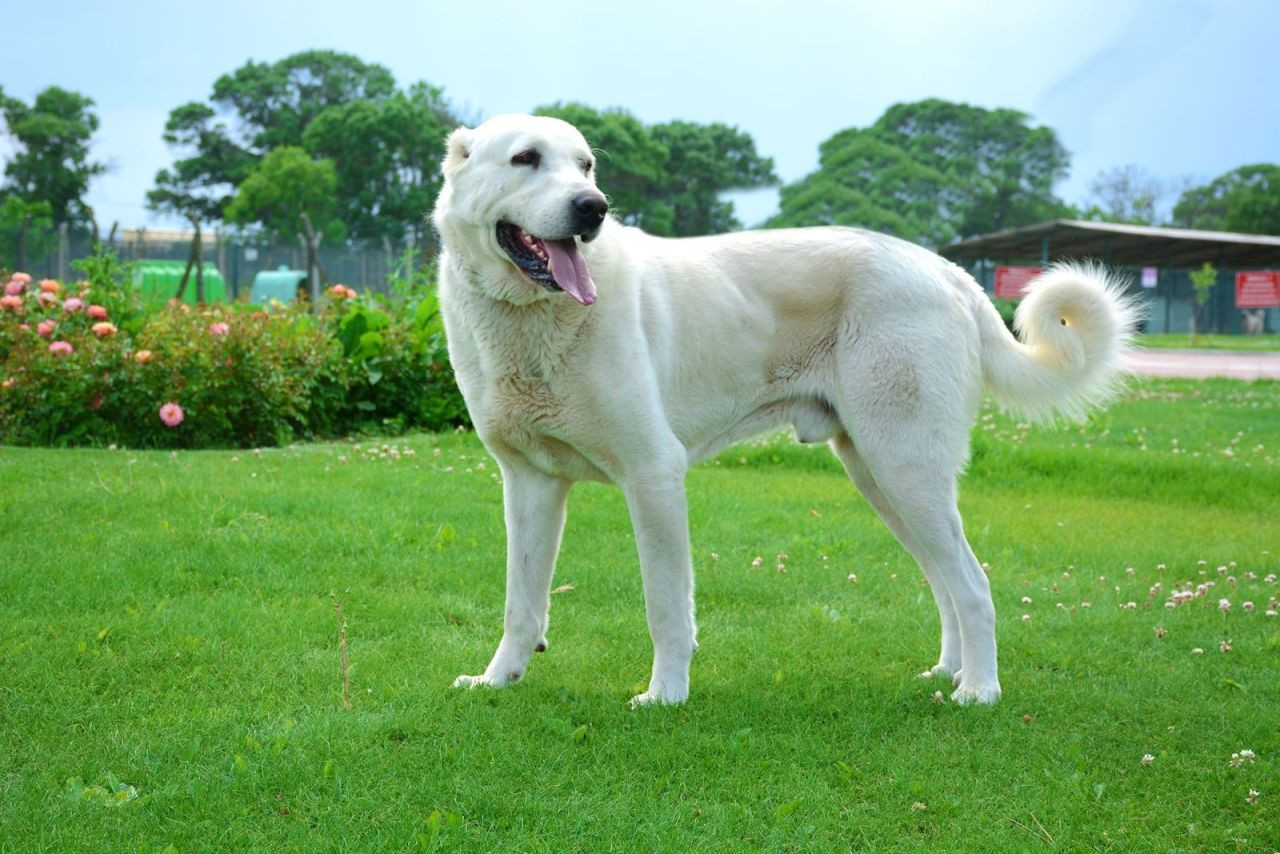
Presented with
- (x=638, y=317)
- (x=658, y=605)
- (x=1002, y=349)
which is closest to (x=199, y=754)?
(x=658, y=605)

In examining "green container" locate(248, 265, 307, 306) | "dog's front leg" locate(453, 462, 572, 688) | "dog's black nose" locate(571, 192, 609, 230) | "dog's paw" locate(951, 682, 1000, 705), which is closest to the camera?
"dog's black nose" locate(571, 192, 609, 230)

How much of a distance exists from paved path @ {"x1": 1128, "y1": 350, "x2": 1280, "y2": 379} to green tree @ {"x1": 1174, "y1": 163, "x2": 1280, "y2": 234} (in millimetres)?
31296

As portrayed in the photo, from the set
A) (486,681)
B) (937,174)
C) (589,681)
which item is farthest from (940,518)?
(937,174)

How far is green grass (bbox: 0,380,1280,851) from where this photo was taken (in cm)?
297

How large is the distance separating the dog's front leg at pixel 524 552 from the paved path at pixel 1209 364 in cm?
1305

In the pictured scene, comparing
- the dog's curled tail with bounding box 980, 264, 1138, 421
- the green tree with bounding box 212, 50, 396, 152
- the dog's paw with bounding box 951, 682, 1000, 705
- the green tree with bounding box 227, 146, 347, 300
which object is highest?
the green tree with bounding box 212, 50, 396, 152

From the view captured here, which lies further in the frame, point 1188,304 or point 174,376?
point 1188,304

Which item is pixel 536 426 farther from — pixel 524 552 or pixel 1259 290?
pixel 1259 290

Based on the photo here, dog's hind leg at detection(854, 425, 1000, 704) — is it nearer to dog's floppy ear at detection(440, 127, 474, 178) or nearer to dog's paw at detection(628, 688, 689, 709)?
dog's paw at detection(628, 688, 689, 709)

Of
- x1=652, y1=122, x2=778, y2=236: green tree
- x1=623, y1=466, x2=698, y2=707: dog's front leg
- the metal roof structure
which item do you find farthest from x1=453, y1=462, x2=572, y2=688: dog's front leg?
x1=652, y1=122, x2=778, y2=236: green tree

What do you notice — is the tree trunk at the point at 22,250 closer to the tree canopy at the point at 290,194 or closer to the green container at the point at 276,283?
the green container at the point at 276,283

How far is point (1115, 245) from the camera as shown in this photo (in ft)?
129

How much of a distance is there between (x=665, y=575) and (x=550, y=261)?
1.06 meters

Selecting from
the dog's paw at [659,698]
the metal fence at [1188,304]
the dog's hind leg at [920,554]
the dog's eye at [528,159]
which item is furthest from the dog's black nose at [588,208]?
the metal fence at [1188,304]
